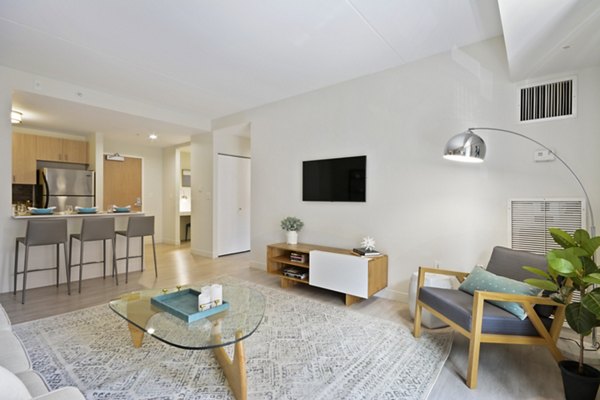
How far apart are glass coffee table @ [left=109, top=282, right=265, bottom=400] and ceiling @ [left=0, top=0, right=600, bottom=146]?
7.57 ft

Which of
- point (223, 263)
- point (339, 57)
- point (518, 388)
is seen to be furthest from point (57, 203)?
point (518, 388)

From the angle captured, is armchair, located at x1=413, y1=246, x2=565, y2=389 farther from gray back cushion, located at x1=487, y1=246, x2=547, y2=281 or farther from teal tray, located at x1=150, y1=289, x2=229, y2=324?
teal tray, located at x1=150, y1=289, x2=229, y2=324

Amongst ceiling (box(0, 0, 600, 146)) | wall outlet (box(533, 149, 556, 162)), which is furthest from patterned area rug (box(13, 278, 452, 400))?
ceiling (box(0, 0, 600, 146))

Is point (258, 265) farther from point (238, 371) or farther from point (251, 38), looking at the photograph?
point (251, 38)

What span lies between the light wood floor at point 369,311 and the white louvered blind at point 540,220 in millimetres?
828

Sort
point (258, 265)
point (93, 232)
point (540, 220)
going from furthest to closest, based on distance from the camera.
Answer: point (258, 265) < point (93, 232) < point (540, 220)

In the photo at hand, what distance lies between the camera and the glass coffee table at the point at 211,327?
5.32 ft

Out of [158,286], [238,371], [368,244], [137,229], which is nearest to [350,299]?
[368,244]

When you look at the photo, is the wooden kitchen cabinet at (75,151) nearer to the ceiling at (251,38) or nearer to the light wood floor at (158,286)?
the ceiling at (251,38)

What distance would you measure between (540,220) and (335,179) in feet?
7.09

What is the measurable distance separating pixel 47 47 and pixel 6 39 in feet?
1.02

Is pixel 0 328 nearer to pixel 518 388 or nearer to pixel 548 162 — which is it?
pixel 518 388

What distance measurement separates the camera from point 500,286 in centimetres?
216

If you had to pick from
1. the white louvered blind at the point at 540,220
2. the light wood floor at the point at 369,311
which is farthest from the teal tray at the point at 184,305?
the white louvered blind at the point at 540,220
